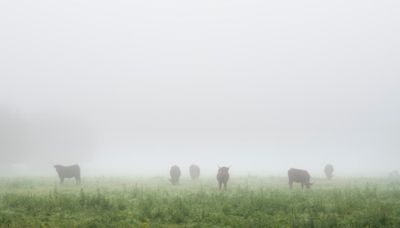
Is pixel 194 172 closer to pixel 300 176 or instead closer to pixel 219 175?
pixel 300 176

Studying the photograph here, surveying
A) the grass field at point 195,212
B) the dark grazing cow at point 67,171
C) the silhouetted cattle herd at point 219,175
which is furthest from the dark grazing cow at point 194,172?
the grass field at point 195,212

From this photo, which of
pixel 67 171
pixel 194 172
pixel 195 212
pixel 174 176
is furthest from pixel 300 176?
pixel 67 171

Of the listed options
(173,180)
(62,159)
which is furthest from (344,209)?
(62,159)

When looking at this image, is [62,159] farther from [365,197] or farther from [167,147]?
[167,147]

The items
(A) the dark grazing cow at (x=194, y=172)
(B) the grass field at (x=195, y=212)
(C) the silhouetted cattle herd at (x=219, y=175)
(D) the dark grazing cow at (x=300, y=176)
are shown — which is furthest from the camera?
(A) the dark grazing cow at (x=194, y=172)

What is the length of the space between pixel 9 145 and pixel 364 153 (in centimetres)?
15424

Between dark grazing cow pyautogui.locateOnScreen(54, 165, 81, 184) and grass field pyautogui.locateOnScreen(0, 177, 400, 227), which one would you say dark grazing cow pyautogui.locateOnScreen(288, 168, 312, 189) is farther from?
dark grazing cow pyautogui.locateOnScreen(54, 165, 81, 184)

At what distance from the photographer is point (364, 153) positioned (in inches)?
6885

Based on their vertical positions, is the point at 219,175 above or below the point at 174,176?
above

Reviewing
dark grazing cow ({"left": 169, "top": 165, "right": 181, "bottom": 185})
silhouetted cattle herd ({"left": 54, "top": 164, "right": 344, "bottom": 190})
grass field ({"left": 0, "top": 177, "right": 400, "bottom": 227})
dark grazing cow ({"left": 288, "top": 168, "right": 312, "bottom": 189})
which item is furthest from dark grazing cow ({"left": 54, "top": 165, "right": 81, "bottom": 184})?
dark grazing cow ({"left": 288, "top": 168, "right": 312, "bottom": 189})

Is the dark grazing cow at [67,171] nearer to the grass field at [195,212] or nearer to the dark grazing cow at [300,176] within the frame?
the grass field at [195,212]

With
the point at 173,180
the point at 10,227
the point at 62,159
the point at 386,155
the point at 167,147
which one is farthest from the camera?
the point at 167,147

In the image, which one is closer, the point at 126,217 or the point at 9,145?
the point at 126,217

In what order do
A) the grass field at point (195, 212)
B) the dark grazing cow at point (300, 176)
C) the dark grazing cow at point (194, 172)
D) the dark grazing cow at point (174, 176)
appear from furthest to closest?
the dark grazing cow at point (194, 172) < the dark grazing cow at point (174, 176) < the dark grazing cow at point (300, 176) < the grass field at point (195, 212)
